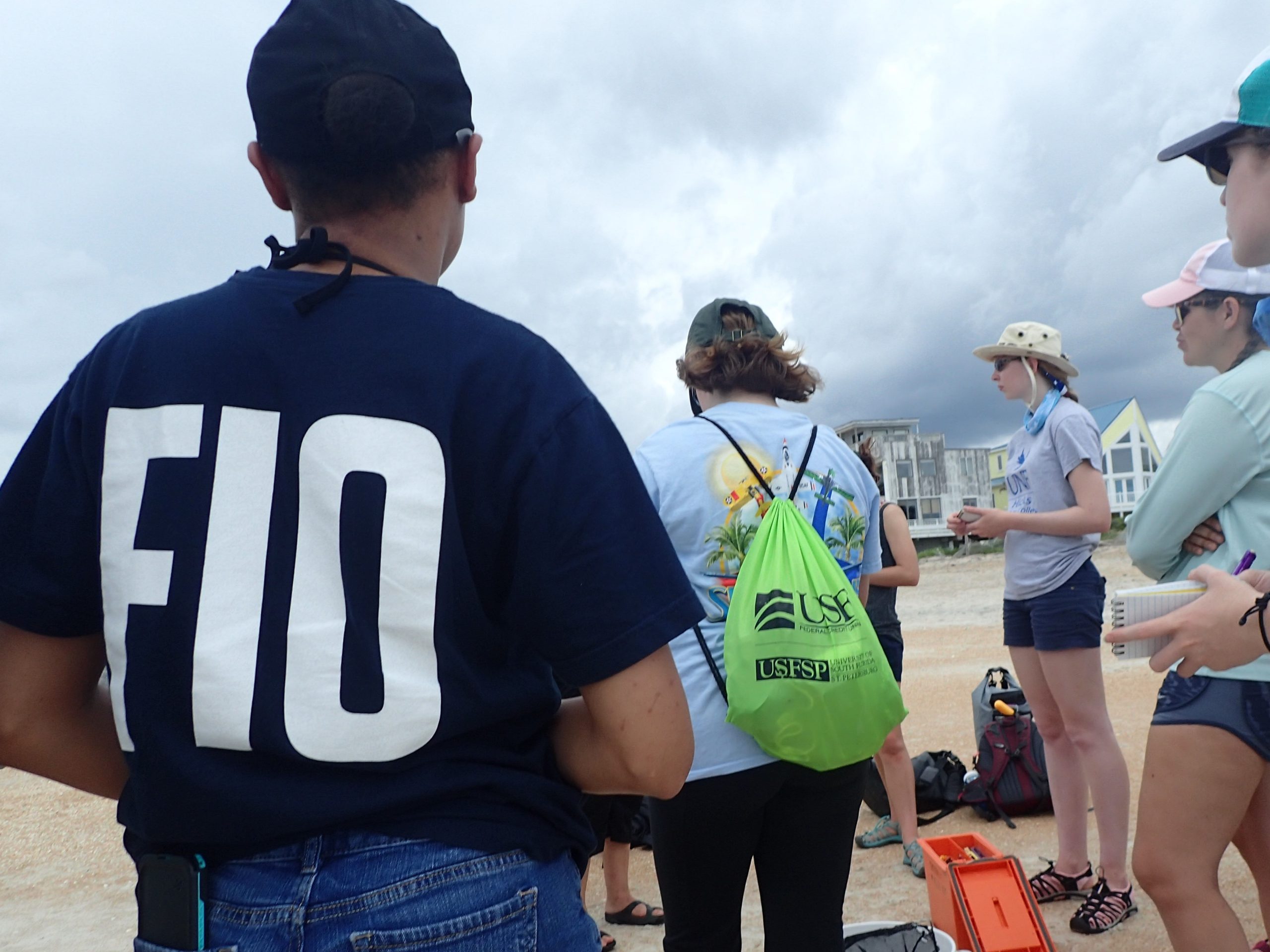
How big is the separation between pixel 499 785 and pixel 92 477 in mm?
676

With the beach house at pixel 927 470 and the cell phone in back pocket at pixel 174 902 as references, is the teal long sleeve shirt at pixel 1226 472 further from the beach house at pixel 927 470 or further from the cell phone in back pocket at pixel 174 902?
the beach house at pixel 927 470

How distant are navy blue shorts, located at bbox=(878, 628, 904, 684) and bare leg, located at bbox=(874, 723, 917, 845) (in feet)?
1.10

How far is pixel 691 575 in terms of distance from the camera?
2453mm

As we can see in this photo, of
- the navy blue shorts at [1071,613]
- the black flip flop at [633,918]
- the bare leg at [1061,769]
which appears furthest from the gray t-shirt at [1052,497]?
the black flip flop at [633,918]

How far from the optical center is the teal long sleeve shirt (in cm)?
230

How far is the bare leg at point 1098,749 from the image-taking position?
3.71 m

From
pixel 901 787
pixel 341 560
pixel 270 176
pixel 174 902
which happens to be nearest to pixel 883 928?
pixel 901 787

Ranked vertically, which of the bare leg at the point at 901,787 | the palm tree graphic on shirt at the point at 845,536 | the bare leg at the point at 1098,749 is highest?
the palm tree graphic on shirt at the point at 845,536

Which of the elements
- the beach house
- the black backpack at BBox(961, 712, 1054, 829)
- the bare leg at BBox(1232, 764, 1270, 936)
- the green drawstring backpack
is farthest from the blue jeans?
the beach house

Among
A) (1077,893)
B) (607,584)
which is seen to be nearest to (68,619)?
(607,584)

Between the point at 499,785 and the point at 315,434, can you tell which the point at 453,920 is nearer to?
the point at 499,785

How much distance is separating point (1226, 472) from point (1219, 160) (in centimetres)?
77

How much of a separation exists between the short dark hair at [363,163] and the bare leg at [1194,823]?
221 centimetres

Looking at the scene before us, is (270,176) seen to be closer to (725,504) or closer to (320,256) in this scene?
(320,256)
